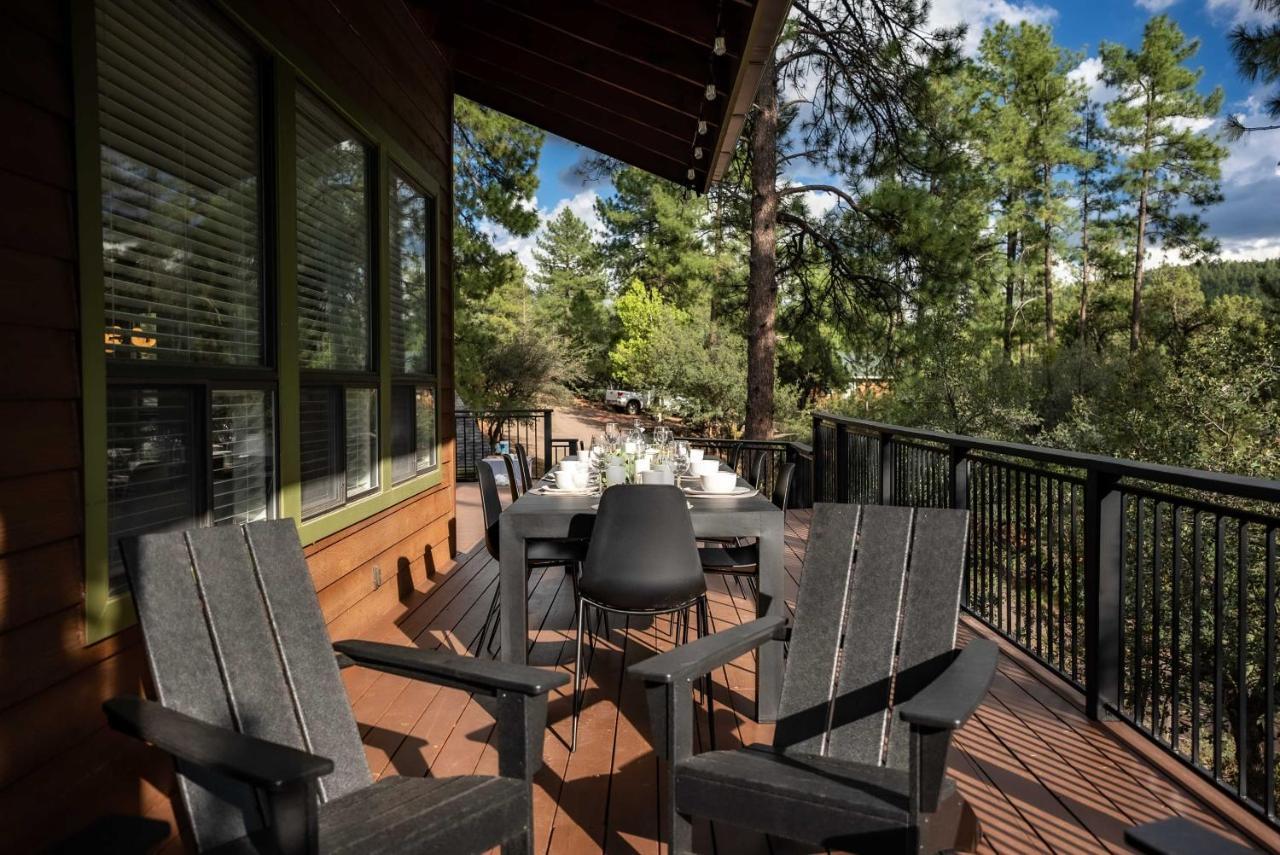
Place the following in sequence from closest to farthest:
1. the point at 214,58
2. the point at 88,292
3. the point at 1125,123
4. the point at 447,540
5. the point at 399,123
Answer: the point at 88,292 → the point at 214,58 → the point at 399,123 → the point at 447,540 → the point at 1125,123

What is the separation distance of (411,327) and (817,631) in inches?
135

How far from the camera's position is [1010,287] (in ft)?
69.6

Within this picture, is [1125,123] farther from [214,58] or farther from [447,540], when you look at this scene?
[214,58]

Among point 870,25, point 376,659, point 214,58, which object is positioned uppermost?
point 870,25

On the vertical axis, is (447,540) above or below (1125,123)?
below

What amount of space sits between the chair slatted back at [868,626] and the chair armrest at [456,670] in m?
0.69

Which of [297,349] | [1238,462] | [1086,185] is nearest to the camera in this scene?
[297,349]

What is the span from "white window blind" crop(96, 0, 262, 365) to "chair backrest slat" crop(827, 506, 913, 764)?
2023 mm

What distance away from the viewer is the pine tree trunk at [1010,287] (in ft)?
65.6

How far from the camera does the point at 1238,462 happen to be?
32.3 feet

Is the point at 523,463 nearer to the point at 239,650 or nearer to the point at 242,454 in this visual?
the point at 242,454

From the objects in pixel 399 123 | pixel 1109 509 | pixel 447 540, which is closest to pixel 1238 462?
pixel 1109 509

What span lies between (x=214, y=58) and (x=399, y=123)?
6.26 ft

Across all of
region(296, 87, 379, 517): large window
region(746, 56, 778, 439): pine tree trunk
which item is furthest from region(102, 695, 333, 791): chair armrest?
region(746, 56, 778, 439): pine tree trunk
